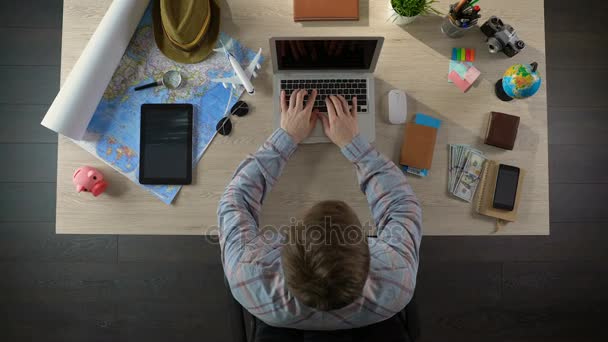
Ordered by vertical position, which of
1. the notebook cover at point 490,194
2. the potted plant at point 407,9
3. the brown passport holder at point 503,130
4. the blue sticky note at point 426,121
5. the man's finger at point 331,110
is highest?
the potted plant at point 407,9

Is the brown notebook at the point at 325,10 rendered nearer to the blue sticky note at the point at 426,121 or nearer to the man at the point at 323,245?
the man at the point at 323,245

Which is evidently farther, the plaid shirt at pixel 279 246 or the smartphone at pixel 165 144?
the smartphone at pixel 165 144

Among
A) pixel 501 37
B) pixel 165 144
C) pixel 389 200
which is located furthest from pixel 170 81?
pixel 501 37

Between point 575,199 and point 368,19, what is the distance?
1.43m

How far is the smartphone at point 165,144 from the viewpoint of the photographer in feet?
3.64

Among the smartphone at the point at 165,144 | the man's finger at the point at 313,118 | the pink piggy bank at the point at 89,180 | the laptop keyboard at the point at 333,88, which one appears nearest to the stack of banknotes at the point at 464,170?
the laptop keyboard at the point at 333,88

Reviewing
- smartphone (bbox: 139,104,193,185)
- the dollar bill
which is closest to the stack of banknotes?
the dollar bill

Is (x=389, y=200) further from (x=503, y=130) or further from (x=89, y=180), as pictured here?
(x=89, y=180)

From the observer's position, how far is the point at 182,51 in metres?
1.15

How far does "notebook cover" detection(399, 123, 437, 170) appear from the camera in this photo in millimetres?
Result: 1117

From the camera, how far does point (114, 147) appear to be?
112 cm

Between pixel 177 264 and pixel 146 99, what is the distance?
881mm

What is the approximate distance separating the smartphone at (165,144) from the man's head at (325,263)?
1.81 feet

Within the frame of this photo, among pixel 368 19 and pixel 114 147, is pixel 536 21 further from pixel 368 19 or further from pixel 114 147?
pixel 114 147
